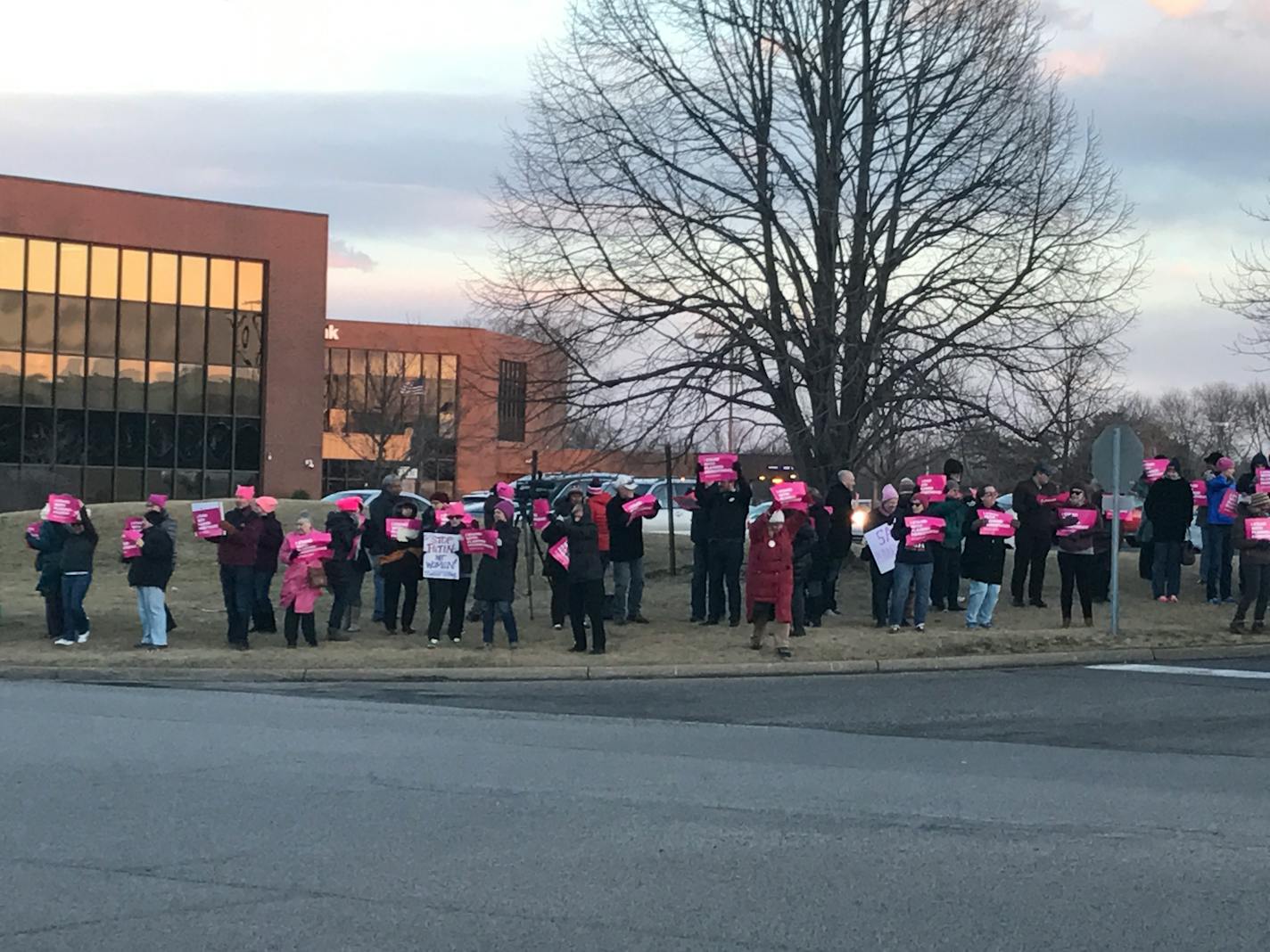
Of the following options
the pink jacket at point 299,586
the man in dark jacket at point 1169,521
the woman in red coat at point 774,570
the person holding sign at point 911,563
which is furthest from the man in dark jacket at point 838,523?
the pink jacket at point 299,586

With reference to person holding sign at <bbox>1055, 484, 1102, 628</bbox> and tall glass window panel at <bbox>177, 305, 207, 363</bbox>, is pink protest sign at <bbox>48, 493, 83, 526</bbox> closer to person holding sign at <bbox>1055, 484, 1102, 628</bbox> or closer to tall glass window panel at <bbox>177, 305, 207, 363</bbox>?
person holding sign at <bbox>1055, 484, 1102, 628</bbox>

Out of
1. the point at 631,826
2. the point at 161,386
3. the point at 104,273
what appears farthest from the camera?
the point at 161,386

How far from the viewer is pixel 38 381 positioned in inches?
1953

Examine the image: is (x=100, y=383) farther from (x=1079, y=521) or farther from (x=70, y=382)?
(x=1079, y=521)

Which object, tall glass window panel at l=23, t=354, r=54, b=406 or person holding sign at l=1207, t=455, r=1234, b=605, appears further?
tall glass window panel at l=23, t=354, r=54, b=406

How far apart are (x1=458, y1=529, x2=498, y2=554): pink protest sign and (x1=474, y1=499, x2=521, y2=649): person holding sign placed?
0.06 m

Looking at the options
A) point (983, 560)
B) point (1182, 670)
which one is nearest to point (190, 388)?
point (983, 560)

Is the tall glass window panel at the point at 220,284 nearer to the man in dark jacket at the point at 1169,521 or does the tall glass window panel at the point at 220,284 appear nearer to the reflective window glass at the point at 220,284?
the reflective window glass at the point at 220,284

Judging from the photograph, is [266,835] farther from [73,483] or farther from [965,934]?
[73,483]

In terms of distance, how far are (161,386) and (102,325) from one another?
2690mm

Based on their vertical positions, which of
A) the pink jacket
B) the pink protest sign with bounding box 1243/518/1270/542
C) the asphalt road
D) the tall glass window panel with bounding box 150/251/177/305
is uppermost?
the tall glass window panel with bounding box 150/251/177/305

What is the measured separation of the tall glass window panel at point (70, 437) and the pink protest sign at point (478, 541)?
3501 centimetres

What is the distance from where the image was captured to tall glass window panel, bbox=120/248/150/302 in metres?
50.8

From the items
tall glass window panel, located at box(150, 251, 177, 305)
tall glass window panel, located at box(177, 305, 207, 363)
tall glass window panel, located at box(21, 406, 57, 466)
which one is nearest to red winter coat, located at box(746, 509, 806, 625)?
tall glass window panel, located at box(21, 406, 57, 466)
